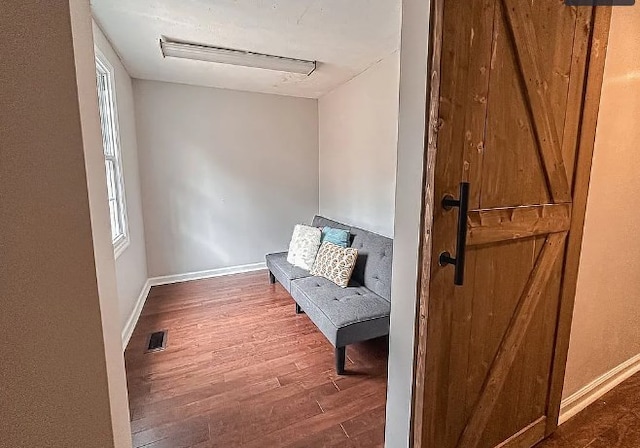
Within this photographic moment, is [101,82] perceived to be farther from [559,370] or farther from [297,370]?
[559,370]

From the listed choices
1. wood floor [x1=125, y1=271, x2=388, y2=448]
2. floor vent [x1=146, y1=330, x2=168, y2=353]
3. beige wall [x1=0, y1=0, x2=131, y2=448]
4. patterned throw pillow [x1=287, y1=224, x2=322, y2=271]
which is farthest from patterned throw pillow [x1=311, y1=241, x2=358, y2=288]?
beige wall [x1=0, y1=0, x2=131, y2=448]

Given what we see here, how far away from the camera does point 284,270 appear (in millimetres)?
3043

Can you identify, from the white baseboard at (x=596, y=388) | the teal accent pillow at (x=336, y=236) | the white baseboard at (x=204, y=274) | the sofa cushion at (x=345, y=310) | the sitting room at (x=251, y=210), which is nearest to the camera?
the white baseboard at (x=596, y=388)

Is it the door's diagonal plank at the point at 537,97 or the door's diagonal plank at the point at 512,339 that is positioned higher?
the door's diagonal plank at the point at 537,97

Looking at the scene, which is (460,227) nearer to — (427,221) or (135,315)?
(427,221)

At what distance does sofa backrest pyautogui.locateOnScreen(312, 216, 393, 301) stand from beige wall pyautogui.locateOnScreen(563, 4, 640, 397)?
3.87ft

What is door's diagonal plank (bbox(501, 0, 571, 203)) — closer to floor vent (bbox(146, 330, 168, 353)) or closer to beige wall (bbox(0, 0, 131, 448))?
beige wall (bbox(0, 0, 131, 448))

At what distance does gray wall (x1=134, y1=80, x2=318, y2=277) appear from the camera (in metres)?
3.53

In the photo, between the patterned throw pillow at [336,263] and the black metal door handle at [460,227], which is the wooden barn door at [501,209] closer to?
the black metal door handle at [460,227]

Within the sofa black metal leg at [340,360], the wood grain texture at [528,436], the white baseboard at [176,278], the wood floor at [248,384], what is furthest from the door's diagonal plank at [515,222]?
the white baseboard at [176,278]

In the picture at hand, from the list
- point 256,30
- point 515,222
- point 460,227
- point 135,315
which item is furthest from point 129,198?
point 515,222

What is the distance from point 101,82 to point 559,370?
3679 mm

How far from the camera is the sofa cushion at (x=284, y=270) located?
288 centimetres

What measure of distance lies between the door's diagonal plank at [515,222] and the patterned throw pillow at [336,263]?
63.0 inches
